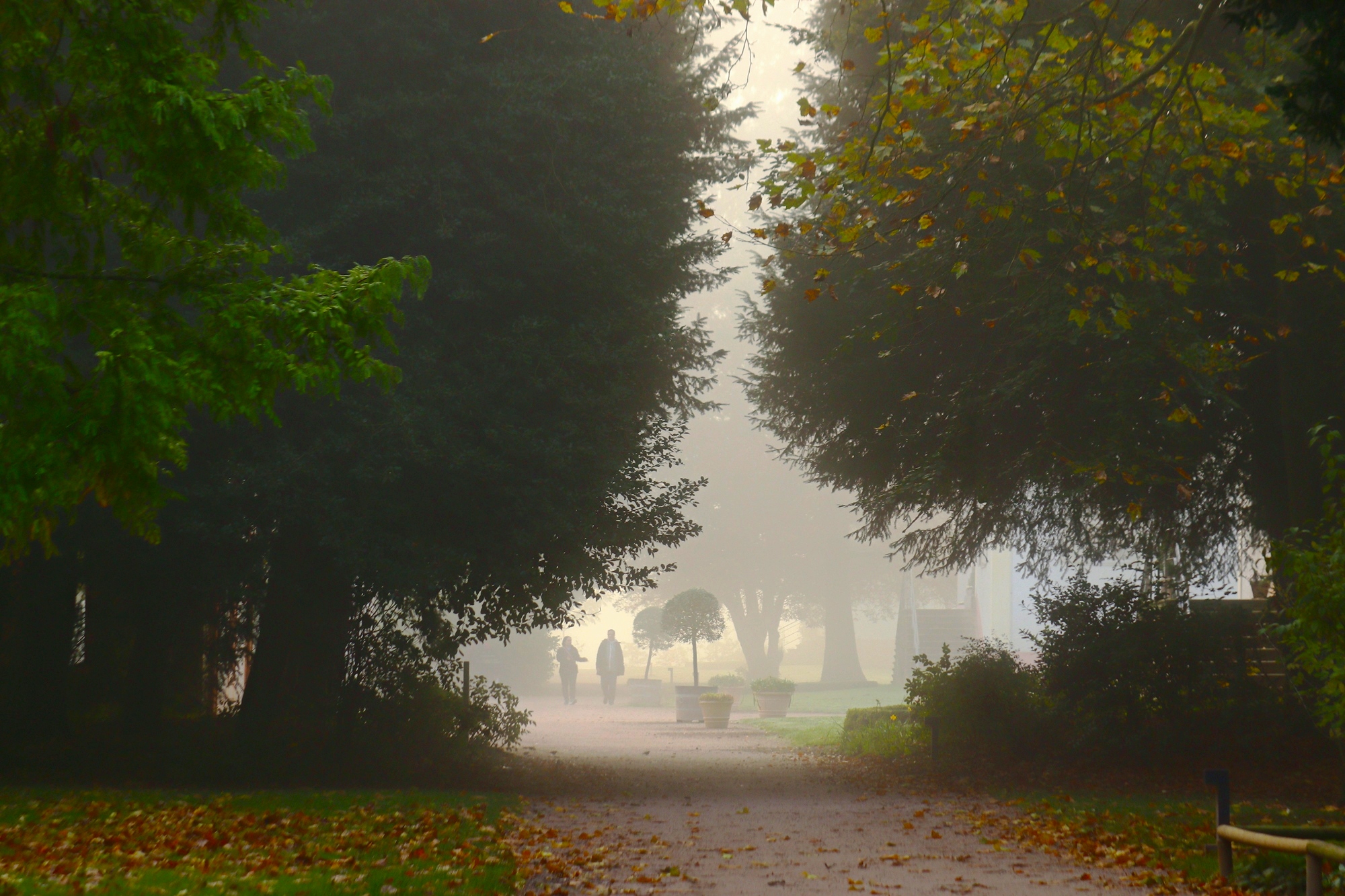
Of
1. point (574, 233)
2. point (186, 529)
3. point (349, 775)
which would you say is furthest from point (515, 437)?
point (349, 775)

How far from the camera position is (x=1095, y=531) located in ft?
52.2

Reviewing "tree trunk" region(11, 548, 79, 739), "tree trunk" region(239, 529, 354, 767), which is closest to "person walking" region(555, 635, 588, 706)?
"tree trunk" region(239, 529, 354, 767)

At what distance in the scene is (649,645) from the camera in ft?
149

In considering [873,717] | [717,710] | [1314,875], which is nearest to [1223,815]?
[1314,875]

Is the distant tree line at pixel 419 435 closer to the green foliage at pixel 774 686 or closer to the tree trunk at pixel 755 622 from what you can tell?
the green foliage at pixel 774 686

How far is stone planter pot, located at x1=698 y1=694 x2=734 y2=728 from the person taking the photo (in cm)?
2616

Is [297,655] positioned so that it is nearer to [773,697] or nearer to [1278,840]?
[1278,840]

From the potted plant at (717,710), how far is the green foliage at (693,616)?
5.03 metres

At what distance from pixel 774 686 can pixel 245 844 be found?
23.8m

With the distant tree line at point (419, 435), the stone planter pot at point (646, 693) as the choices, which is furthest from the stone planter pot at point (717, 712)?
the distant tree line at point (419, 435)

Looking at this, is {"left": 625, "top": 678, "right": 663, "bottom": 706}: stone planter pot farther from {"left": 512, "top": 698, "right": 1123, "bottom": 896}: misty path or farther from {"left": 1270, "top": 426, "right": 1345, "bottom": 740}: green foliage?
{"left": 1270, "top": 426, "right": 1345, "bottom": 740}: green foliage

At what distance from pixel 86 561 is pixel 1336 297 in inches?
571

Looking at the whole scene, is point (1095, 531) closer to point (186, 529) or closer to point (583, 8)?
point (583, 8)

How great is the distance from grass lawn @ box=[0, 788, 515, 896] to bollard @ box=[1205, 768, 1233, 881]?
4.53 metres
